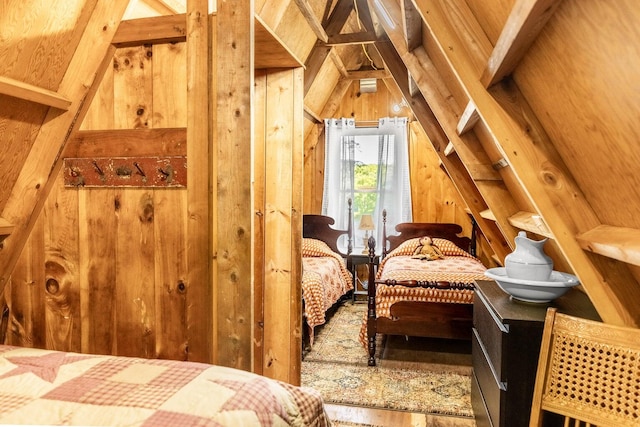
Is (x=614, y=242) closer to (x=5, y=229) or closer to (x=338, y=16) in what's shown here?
(x=5, y=229)

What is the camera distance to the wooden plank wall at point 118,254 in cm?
185

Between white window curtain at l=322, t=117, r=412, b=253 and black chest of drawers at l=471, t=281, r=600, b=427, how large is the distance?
11.2 feet

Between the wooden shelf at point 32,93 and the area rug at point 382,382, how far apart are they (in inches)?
83.6

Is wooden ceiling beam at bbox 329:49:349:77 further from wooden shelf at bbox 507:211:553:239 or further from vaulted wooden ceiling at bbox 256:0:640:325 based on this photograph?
wooden shelf at bbox 507:211:553:239

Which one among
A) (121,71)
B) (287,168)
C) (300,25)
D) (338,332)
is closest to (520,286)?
(287,168)

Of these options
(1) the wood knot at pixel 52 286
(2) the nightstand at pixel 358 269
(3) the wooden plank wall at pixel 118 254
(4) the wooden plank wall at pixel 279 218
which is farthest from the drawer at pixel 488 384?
(2) the nightstand at pixel 358 269

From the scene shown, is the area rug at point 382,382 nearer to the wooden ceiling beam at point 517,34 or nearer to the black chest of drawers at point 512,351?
the black chest of drawers at point 512,351

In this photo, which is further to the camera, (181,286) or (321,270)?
(321,270)

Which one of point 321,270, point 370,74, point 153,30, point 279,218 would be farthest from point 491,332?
point 370,74

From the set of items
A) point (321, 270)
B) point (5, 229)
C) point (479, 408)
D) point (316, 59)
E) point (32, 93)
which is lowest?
point (479, 408)

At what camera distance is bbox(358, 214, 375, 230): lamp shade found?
16.2 ft

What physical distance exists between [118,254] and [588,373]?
1945mm

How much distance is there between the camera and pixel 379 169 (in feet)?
17.3

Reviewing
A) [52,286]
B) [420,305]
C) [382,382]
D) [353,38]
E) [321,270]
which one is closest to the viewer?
[52,286]
